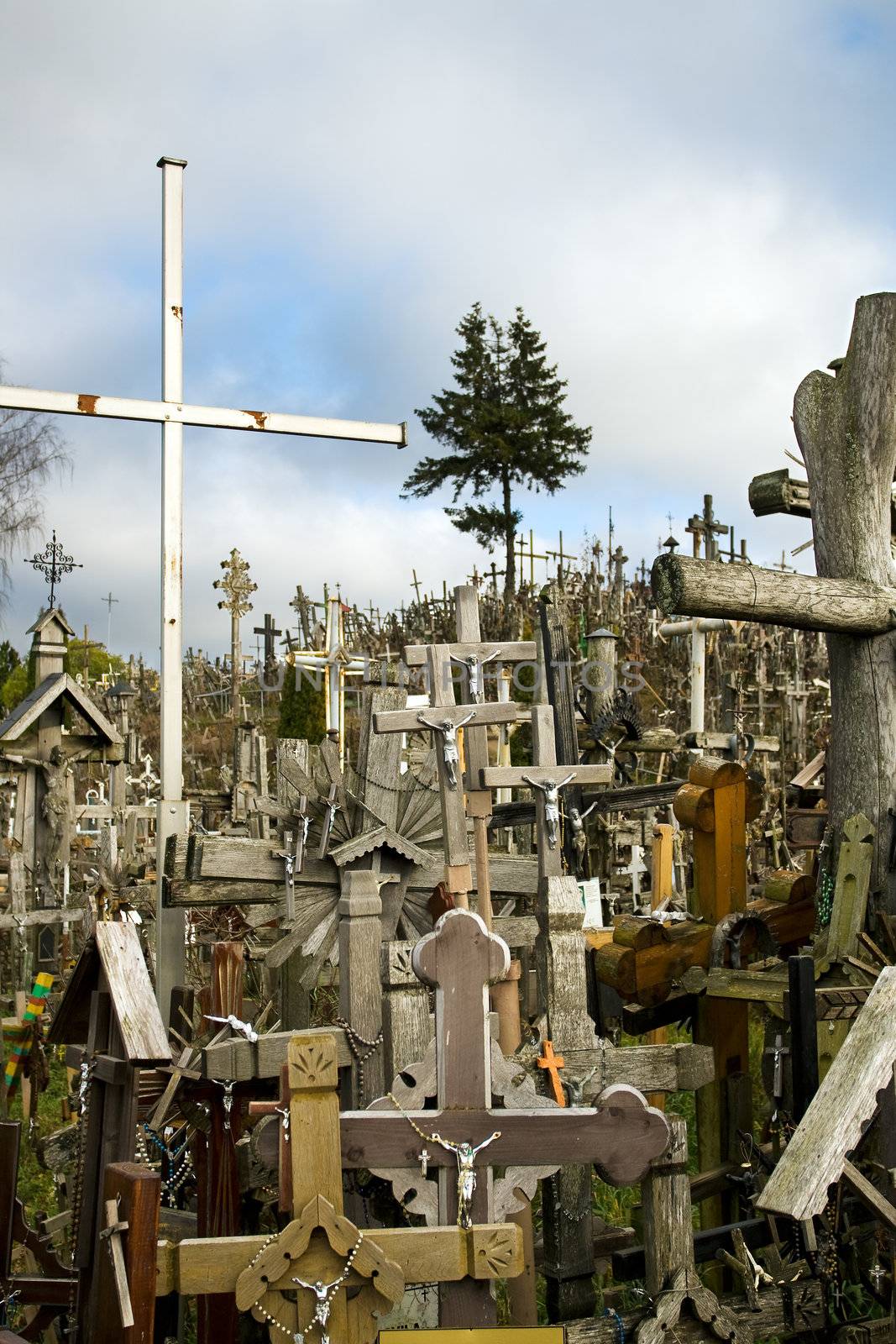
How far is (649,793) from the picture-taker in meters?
7.70

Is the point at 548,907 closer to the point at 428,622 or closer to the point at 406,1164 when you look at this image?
the point at 406,1164

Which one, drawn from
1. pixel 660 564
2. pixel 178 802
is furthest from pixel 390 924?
pixel 660 564

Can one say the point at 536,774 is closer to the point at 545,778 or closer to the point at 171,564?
the point at 545,778

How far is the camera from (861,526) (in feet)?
16.9

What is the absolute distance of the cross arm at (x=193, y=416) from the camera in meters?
5.44

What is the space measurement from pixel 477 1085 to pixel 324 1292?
58 cm

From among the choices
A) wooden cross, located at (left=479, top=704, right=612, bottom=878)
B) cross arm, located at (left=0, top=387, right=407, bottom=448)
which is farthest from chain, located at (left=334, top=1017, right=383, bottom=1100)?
cross arm, located at (left=0, top=387, right=407, bottom=448)

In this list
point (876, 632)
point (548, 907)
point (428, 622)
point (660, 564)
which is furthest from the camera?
point (428, 622)

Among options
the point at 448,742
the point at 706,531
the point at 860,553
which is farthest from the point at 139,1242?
the point at 706,531

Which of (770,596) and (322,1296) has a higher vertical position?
(770,596)

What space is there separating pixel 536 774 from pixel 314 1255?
278 cm

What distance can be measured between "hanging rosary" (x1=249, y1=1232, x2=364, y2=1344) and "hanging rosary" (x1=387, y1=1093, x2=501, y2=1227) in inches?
10.6

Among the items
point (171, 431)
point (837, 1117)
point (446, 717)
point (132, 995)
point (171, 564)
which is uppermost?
point (171, 431)

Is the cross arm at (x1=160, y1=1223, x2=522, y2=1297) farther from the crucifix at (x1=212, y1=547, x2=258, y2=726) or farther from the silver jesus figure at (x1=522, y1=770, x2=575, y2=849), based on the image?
the crucifix at (x1=212, y1=547, x2=258, y2=726)
